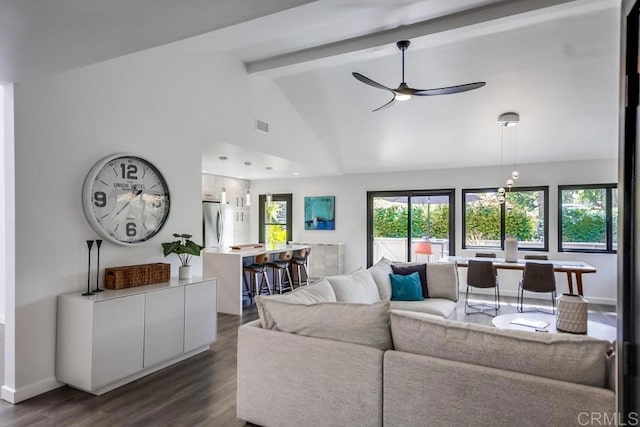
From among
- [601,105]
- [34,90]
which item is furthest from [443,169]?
[34,90]

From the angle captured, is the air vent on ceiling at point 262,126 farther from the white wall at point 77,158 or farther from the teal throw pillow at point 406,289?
the teal throw pillow at point 406,289

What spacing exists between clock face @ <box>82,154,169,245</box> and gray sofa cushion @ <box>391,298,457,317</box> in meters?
2.71

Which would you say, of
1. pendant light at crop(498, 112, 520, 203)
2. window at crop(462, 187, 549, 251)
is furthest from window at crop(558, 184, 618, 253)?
pendant light at crop(498, 112, 520, 203)

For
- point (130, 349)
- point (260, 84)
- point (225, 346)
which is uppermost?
point (260, 84)

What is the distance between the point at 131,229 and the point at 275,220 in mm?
5874

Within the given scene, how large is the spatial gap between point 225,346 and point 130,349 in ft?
3.97

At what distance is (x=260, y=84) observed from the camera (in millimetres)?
5668

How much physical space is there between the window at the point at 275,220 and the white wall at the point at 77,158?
16.1ft

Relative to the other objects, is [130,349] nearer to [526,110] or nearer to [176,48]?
[176,48]

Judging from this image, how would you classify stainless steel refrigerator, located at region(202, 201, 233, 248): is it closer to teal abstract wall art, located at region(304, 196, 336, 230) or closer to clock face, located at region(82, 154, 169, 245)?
teal abstract wall art, located at region(304, 196, 336, 230)

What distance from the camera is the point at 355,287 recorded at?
3812 mm

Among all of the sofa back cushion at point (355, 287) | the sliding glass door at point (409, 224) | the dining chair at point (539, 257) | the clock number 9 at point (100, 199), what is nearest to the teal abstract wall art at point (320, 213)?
the sliding glass door at point (409, 224)

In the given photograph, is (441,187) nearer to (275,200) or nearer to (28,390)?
(275,200)

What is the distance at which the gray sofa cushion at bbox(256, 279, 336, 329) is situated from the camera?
2582 millimetres
